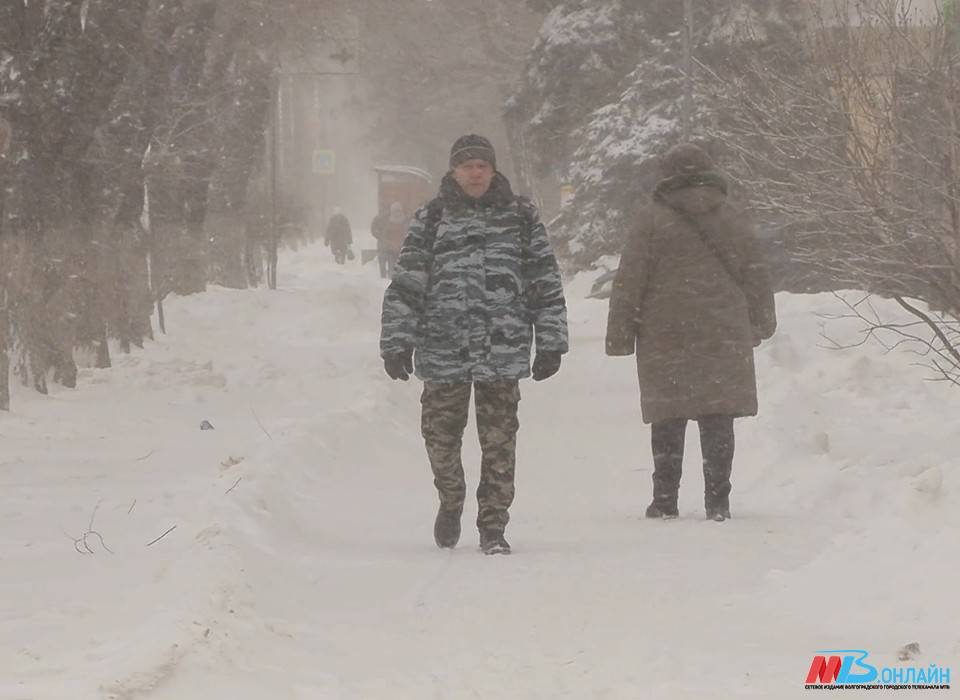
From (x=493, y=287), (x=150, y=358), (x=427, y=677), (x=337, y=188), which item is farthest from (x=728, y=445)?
(x=337, y=188)

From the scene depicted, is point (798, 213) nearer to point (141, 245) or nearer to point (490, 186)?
point (490, 186)

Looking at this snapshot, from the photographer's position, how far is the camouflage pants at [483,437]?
6918 millimetres

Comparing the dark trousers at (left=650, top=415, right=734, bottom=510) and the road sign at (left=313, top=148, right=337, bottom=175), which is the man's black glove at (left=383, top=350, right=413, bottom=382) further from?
the road sign at (left=313, top=148, right=337, bottom=175)

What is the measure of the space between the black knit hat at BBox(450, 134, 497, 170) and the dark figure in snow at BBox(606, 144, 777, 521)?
1180mm

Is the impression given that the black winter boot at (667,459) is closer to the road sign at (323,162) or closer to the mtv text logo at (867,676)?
the mtv text logo at (867,676)

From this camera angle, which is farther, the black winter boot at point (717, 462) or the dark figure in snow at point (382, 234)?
the dark figure in snow at point (382, 234)

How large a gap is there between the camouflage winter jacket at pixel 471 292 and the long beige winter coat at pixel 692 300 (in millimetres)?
876

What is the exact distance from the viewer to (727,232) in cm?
762

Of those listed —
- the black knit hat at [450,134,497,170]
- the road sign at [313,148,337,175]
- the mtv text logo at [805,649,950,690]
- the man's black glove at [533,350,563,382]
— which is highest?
the road sign at [313,148,337,175]

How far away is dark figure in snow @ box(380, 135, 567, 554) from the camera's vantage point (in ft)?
22.3

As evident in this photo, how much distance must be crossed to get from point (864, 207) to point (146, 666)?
20.9 feet

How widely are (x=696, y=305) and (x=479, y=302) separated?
135cm

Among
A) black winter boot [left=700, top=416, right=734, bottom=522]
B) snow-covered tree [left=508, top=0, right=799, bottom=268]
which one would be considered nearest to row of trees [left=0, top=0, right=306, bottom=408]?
black winter boot [left=700, top=416, right=734, bottom=522]

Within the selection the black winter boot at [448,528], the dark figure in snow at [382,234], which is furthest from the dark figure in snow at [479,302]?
the dark figure in snow at [382,234]
